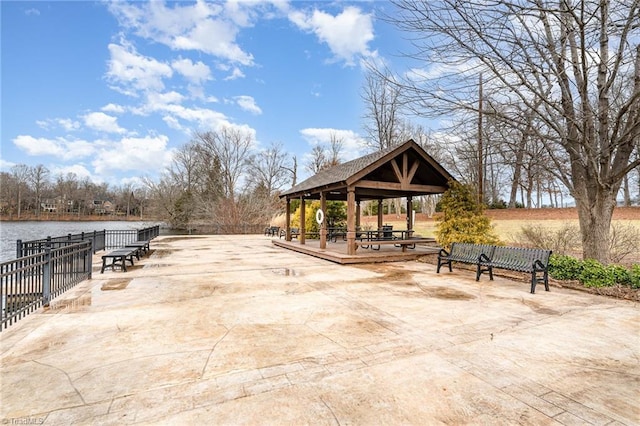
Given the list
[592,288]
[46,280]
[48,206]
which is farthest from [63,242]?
[48,206]

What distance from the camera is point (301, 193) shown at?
46.2ft

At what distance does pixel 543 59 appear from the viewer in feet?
22.0

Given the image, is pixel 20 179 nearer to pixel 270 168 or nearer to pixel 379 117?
pixel 270 168

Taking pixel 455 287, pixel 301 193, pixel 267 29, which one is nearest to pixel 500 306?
pixel 455 287

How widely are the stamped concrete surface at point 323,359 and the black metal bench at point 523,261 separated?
43 centimetres

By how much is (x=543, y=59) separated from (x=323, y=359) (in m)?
7.73

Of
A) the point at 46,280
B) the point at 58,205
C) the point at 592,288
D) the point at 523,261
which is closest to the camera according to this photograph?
the point at 46,280

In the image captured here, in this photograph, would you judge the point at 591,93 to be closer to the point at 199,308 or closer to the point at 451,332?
the point at 451,332

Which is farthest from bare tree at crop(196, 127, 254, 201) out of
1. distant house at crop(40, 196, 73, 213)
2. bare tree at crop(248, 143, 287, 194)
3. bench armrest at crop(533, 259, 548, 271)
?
distant house at crop(40, 196, 73, 213)

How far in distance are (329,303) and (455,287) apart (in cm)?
307

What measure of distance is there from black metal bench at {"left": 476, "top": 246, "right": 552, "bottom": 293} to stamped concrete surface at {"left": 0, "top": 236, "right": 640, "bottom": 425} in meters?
0.43

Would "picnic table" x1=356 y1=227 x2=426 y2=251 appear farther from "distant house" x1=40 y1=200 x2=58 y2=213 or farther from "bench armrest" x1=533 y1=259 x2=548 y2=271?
"distant house" x1=40 y1=200 x2=58 y2=213

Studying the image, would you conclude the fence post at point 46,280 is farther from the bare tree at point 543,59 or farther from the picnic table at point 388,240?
the picnic table at point 388,240

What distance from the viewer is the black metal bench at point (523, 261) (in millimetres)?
6418
